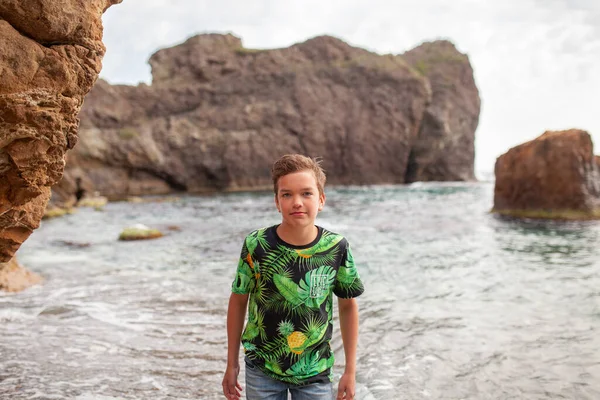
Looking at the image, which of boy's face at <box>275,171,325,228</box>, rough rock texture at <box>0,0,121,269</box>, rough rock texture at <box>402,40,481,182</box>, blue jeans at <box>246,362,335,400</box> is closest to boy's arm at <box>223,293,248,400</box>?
blue jeans at <box>246,362,335,400</box>

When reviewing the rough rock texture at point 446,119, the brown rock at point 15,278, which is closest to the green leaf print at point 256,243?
the brown rock at point 15,278

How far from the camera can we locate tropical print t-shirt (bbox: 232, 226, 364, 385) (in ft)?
8.08

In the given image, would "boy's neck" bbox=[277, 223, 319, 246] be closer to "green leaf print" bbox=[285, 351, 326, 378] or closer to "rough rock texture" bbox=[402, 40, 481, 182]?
"green leaf print" bbox=[285, 351, 326, 378]

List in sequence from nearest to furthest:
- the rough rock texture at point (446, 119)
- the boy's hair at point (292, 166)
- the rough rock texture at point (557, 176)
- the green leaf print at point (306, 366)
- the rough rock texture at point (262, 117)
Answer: the green leaf print at point (306, 366) → the boy's hair at point (292, 166) → the rough rock texture at point (557, 176) → the rough rock texture at point (262, 117) → the rough rock texture at point (446, 119)

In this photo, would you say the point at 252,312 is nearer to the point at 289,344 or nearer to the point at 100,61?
the point at 289,344

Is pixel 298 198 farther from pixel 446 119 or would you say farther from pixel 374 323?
pixel 446 119

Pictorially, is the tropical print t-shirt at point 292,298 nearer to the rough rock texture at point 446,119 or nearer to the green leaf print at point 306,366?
the green leaf print at point 306,366

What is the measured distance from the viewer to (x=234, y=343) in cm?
259

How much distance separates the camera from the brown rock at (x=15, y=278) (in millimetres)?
8031

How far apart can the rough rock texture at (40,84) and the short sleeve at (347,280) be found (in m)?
2.55

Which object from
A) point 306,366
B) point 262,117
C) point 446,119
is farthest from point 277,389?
point 446,119

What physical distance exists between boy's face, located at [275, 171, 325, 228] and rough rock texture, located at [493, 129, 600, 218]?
19.1 meters

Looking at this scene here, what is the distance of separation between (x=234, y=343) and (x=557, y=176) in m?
19.9

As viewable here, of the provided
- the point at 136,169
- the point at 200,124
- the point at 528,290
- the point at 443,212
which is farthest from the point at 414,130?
the point at 528,290
